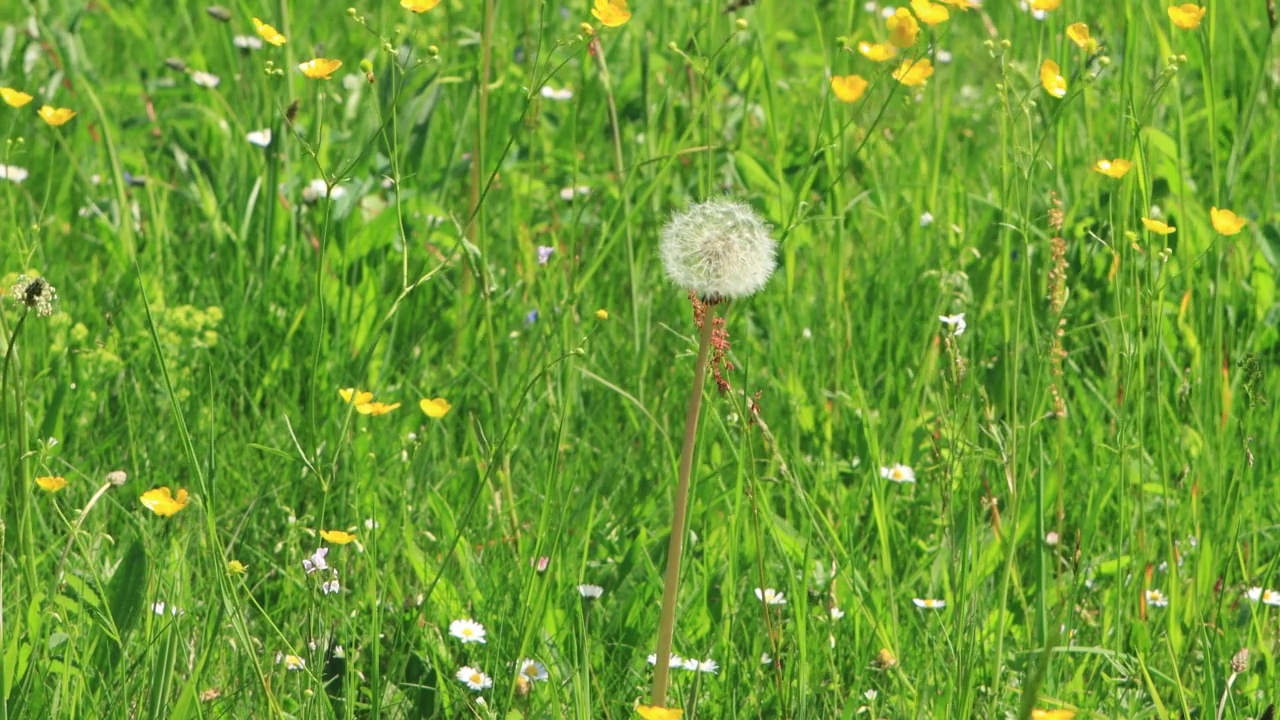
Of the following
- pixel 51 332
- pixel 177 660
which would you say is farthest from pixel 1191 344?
pixel 51 332

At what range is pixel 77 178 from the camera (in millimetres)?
2914

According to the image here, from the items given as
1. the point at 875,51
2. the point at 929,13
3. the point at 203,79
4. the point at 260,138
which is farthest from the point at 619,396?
the point at 203,79

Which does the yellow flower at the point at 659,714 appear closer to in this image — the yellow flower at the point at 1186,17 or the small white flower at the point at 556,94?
the yellow flower at the point at 1186,17

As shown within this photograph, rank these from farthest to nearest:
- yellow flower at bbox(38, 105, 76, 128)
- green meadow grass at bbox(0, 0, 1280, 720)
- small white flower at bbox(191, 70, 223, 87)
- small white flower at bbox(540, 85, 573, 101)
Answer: small white flower at bbox(540, 85, 573, 101) → small white flower at bbox(191, 70, 223, 87) → yellow flower at bbox(38, 105, 76, 128) → green meadow grass at bbox(0, 0, 1280, 720)

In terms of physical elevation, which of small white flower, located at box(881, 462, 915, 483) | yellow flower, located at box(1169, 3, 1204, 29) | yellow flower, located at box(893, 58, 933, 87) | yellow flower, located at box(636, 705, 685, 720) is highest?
yellow flower, located at box(1169, 3, 1204, 29)

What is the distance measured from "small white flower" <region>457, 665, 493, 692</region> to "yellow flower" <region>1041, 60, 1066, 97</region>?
0.91m

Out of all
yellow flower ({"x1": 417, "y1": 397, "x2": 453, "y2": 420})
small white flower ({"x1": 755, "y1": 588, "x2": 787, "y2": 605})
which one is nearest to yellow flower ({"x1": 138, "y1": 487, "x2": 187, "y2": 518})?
yellow flower ({"x1": 417, "y1": 397, "x2": 453, "y2": 420})

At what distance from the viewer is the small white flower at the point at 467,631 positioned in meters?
1.62

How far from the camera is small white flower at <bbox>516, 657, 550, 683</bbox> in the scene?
5.14ft

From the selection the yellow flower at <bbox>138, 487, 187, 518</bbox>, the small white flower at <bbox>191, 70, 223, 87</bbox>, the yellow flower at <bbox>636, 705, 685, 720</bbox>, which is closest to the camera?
the yellow flower at <bbox>636, 705, 685, 720</bbox>

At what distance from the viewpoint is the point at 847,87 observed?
178cm

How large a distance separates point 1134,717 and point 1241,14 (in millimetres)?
2660

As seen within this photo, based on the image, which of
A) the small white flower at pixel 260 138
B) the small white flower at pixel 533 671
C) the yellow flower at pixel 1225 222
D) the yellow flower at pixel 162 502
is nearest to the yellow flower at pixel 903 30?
the yellow flower at pixel 1225 222

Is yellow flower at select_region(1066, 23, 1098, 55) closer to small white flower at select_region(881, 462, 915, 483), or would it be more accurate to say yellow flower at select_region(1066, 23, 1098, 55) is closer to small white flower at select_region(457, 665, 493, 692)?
small white flower at select_region(881, 462, 915, 483)
